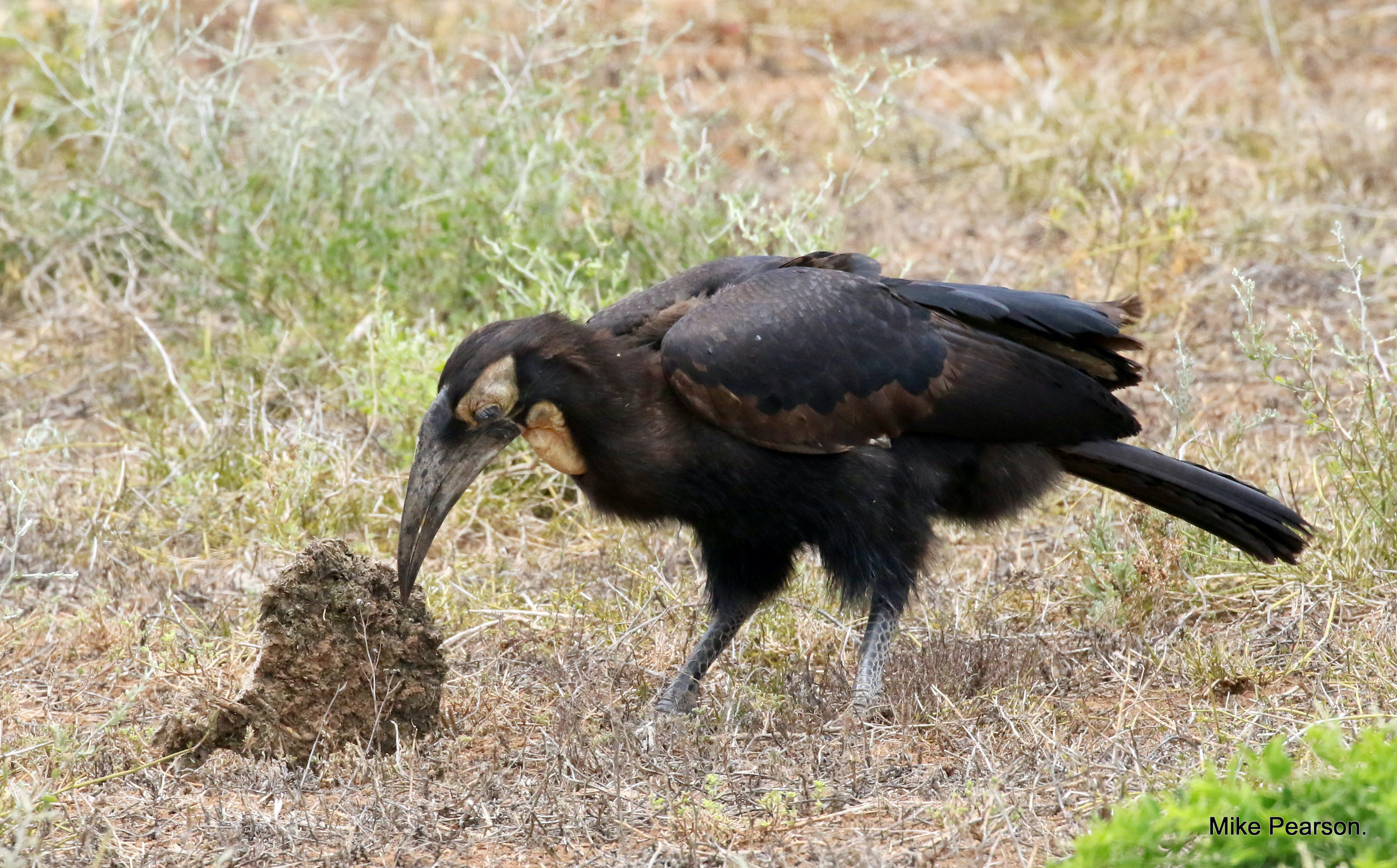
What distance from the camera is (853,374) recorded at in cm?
386

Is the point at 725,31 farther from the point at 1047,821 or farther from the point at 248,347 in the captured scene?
the point at 1047,821

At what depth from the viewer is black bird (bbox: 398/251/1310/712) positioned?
374 cm

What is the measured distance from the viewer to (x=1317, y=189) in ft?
24.6

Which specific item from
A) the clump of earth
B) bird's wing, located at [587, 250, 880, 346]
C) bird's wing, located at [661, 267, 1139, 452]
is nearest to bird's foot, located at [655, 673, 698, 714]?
the clump of earth

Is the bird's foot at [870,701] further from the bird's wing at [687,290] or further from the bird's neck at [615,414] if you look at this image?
the bird's wing at [687,290]

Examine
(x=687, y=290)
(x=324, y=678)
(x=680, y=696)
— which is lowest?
(x=680, y=696)

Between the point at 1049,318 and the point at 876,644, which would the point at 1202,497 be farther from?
the point at 876,644

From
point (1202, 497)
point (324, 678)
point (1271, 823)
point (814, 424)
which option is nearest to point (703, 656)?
point (814, 424)

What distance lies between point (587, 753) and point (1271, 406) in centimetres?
356

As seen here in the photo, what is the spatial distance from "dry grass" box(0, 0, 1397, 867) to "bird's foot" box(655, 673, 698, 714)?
74 mm

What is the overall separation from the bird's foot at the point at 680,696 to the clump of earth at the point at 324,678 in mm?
598

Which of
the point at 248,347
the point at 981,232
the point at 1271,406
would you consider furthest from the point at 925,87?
the point at 248,347
